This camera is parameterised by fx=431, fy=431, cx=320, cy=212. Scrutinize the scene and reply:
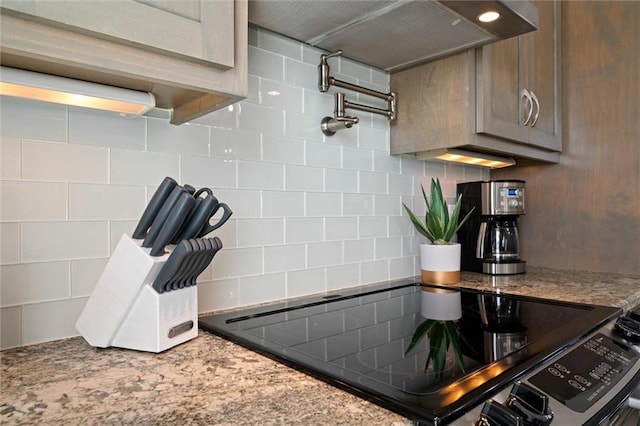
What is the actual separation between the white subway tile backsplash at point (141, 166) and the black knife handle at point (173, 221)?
0.87 ft

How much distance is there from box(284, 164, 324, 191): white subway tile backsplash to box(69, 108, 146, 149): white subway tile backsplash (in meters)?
0.44

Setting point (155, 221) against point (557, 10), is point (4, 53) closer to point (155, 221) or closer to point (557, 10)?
point (155, 221)

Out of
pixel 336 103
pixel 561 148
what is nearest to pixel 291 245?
pixel 336 103

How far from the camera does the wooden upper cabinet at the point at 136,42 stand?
1.99 ft

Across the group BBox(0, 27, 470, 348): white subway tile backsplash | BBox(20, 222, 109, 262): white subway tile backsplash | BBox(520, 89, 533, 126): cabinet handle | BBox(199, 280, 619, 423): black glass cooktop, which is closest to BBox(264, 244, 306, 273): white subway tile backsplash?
BBox(0, 27, 470, 348): white subway tile backsplash

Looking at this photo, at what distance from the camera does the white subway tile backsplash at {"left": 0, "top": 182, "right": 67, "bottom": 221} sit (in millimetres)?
843

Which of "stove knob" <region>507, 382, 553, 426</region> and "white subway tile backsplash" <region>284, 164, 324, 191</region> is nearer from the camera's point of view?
"stove knob" <region>507, 382, 553, 426</region>

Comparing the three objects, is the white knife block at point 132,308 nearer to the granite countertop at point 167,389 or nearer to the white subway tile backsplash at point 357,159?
the granite countertop at point 167,389

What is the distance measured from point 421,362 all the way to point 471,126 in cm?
91

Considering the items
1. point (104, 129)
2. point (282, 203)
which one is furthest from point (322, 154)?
point (104, 129)

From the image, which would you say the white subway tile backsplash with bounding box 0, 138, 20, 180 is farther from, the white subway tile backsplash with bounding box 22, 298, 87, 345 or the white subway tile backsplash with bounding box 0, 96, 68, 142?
the white subway tile backsplash with bounding box 22, 298, 87, 345

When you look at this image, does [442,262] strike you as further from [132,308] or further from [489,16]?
[132,308]

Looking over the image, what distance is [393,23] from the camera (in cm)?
119

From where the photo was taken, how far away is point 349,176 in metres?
1.50
